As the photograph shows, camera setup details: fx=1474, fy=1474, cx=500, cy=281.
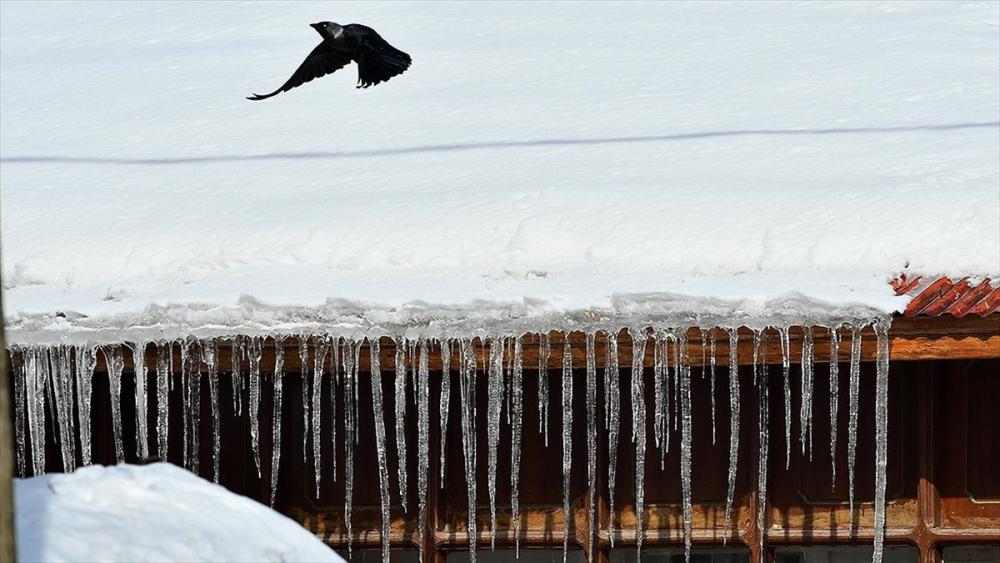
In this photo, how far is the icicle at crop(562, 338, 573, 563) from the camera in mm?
5988

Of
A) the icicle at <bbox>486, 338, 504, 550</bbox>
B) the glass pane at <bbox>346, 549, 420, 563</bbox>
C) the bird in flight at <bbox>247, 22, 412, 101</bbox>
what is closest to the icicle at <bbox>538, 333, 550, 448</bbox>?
the icicle at <bbox>486, 338, 504, 550</bbox>

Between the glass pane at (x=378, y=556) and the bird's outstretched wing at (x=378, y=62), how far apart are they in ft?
11.0

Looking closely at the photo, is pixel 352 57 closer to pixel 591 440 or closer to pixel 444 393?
pixel 444 393

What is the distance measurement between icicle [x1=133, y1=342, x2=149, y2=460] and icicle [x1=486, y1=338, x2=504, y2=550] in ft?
4.78

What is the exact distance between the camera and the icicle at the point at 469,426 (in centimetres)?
601

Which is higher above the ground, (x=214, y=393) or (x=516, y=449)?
(x=214, y=393)

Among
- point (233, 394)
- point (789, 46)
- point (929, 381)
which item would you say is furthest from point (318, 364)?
point (789, 46)

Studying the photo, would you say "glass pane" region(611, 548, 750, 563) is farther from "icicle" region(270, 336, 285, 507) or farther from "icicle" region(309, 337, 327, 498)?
"icicle" region(270, 336, 285, 507)

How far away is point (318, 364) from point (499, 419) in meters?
0.91

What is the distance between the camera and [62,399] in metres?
6.36

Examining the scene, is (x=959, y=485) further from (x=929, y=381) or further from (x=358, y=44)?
(x=358, y=44)

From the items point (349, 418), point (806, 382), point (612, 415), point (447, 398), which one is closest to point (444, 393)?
point (447, 398)

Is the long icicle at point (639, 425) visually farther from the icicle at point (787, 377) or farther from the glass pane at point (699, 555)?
the icicle at point (787, 377)

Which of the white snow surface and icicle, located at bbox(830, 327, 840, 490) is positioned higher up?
the white snow surface
